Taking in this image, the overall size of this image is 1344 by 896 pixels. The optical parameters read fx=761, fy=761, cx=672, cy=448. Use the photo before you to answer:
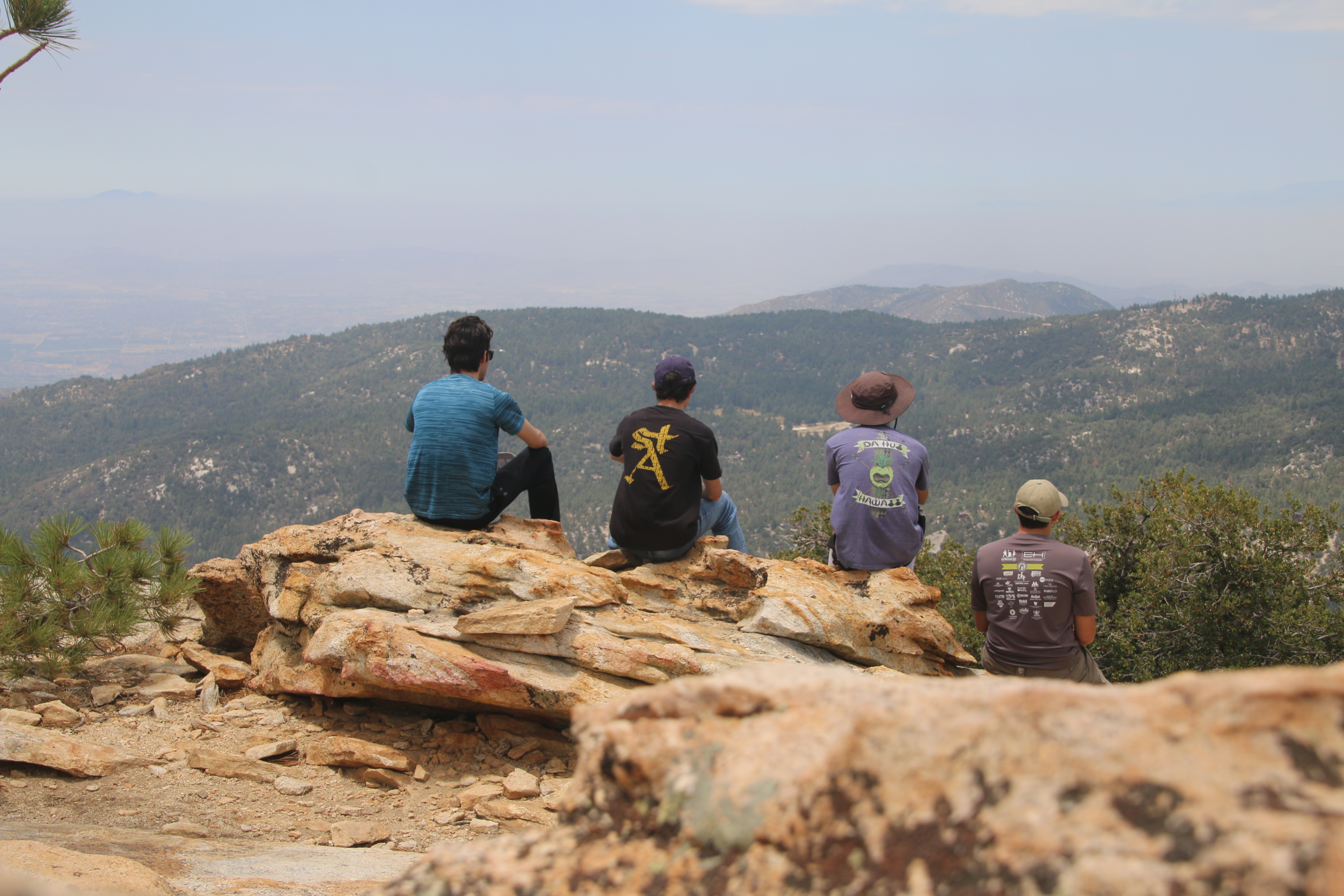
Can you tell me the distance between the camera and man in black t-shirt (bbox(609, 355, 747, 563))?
24.3ft

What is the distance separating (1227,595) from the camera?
13.7 meters

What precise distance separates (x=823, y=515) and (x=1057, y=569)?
1593 centimetres

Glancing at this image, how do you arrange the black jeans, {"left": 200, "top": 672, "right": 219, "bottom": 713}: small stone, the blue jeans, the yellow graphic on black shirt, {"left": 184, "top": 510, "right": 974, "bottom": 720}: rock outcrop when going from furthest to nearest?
the blue jeans, the black jeans, the yellow graphic on black shirt, {"left": 200, "top": 672, "right": 219, "bottom": 713}: small stone, {"left": 184, "top": 510, "right": 974, "bottom": 720}: rock outcrop

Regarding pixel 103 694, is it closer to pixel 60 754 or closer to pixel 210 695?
pixel 210 695

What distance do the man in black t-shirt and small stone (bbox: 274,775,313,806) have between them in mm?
3458

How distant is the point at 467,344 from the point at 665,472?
2.37 metres

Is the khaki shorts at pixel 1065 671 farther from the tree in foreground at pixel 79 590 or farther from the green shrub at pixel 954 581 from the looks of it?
the green shrub at pixel 954 581

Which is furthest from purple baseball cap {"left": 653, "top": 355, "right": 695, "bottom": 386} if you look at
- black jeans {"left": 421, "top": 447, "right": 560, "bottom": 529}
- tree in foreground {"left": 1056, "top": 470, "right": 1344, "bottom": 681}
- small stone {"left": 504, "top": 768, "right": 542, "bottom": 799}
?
tree in foreground {"left": 1056, "top": 470, "right": 1344, "bottom": 681}

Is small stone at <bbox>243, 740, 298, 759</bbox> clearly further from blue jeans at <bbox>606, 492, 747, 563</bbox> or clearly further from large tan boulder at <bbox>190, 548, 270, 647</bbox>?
blue jeans at <bbox>606, 492, 747, 563</bbox>

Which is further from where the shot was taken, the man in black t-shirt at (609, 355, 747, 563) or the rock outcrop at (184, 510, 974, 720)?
the man in black t-shirt at (609, 355, 747, 563)

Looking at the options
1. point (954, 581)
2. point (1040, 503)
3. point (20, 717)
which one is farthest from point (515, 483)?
point (954, 581)

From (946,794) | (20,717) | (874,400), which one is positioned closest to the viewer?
(946,794)

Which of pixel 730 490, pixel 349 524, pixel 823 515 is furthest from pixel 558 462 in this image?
pixel 349 524

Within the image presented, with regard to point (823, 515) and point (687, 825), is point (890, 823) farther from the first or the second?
point (823, 515)
